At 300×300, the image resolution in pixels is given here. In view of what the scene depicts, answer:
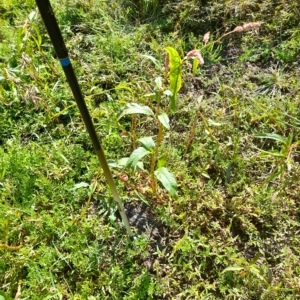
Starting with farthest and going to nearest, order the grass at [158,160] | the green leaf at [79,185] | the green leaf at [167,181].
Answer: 1. the green leaf at [79,185]
2. the grass at [158,160]
3. the green leaf at [167,181]

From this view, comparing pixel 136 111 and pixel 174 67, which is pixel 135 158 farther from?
pixel 174 67

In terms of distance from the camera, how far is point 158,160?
5.21ft

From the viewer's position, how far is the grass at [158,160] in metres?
1.59

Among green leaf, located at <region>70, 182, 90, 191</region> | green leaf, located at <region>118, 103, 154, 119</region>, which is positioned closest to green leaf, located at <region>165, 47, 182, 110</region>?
green leaf, located at <region>118, 103, 154, 119</region>

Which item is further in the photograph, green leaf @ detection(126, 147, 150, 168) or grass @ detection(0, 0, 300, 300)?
grass @ detection(0, 0, 300, 300)

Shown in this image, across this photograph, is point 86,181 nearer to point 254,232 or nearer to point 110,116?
point 110,116

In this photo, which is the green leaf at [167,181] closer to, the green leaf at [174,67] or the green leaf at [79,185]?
the green leaf at [174,67]

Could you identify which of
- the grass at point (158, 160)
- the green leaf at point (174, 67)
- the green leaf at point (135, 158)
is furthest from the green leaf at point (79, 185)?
the green leaf at point (174, 67)

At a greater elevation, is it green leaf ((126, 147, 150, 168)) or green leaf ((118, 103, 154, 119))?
green leaf ((118, 103, 154, 119))

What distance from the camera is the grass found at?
1589 mm

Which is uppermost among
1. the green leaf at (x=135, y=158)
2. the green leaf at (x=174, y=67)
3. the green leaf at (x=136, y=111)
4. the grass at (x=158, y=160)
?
the green leaf at (x=174, y=67)

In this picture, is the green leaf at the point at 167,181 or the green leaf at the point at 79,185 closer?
the green leaf at the point at 167,181

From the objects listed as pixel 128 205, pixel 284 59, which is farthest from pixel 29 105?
pixel 284 59

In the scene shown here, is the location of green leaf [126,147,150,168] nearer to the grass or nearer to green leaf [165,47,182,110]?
the grass
